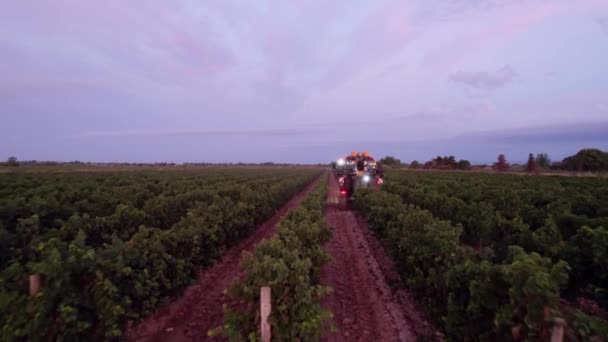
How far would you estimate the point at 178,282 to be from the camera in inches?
242

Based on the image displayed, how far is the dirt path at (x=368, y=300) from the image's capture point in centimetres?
532

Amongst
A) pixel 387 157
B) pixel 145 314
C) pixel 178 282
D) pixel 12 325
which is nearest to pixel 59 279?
pixel 12 325

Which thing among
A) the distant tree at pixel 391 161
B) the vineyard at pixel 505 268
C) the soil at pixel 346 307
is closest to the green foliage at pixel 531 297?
the vineyard at pixel 505 268

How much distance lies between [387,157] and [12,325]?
121 metres

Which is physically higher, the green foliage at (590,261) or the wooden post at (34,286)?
the wooden post at (34,286)

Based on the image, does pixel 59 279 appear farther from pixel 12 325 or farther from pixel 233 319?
pixel 233 319

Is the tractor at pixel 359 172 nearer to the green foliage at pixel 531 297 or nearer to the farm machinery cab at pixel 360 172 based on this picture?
the farm machinery cab at pixel 360 172

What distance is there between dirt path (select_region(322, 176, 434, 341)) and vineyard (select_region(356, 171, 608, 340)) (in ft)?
1.51

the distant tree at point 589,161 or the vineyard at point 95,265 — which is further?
the distant tree at point 589,161

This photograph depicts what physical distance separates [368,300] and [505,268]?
3534mm

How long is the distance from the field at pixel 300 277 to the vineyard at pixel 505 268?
2 cm

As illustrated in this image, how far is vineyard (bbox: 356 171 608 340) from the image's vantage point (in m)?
3.24

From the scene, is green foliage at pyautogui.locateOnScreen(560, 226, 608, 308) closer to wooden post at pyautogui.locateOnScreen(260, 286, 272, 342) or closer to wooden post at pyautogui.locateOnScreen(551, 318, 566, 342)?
wooden post at pyautogui.locateOnScreen(551, 318, 566, 342)

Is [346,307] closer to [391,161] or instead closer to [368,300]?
[368,300]
